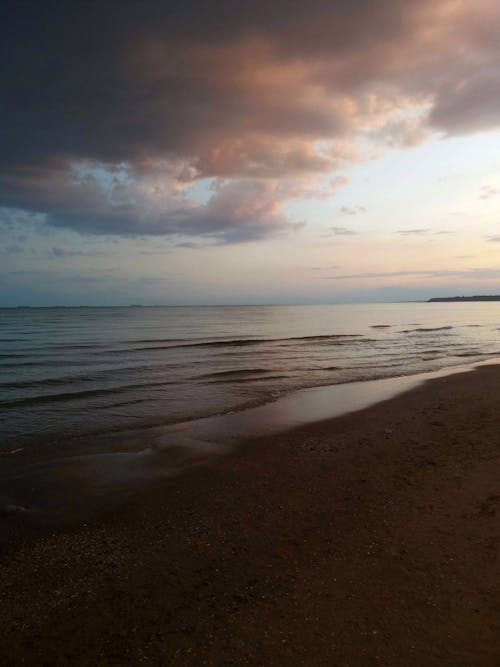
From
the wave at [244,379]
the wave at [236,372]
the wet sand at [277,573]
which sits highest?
the wet sand at [277,573]

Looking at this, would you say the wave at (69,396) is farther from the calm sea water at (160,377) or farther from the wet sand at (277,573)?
the wet sand at (277,573)

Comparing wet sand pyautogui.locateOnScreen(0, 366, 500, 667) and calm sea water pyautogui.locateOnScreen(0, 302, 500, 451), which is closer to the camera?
wet sand pyautogui.locateOnScreen(0, 366, 500, 667)

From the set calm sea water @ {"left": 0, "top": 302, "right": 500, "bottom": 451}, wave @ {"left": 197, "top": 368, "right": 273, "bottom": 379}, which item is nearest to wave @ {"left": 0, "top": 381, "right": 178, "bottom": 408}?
calm sea water @ {"left": 0, "top": 302, "right": 500, "bottom": 451}

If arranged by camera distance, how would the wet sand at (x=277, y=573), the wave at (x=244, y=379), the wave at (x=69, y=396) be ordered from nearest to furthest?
the wet sand at (x=277, y=573), the wave at (x=69, y=396), the wave at (x=244, y=379)

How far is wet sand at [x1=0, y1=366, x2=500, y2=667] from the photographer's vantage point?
3764 millimetres

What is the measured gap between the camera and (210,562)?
5086 mm

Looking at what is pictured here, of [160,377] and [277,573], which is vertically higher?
[277,573]

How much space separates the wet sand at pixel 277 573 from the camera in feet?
12.3

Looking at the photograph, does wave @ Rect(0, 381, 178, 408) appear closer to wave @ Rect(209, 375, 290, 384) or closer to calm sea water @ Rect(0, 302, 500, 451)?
calm sea water @ Rect(0, 302, 500, 451)

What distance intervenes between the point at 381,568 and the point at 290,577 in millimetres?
1042

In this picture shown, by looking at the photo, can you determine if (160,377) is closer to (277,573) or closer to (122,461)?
(122,461)

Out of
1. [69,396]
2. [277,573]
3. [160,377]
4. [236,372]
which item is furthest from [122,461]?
[236,372]

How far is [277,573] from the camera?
4.82 meters

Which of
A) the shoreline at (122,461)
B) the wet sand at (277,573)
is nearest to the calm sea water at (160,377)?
the shoreline at (122,461)
